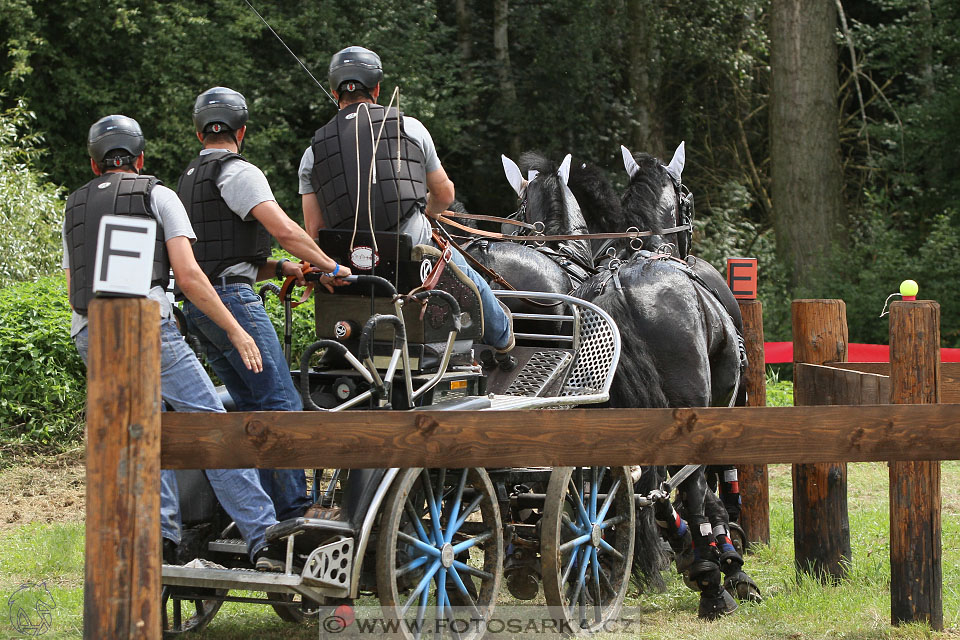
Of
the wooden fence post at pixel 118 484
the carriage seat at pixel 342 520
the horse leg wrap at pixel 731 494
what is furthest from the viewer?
the horse leg wrap at pixel 731 494

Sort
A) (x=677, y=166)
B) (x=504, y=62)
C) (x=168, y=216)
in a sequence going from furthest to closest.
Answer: (x=504, y=62)
(x=677, y=166)
(x=168, y=216)

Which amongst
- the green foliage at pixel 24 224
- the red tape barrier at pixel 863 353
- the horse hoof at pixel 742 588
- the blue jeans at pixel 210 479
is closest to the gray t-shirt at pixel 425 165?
the blue jeans at pixel 210 479

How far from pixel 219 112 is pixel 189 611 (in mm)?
2370

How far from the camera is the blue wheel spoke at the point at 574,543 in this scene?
495cm

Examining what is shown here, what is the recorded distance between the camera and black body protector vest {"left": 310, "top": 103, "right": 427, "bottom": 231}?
4672 millimetres

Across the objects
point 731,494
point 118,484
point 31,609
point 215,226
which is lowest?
point 31,609

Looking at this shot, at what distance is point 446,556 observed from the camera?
445cm

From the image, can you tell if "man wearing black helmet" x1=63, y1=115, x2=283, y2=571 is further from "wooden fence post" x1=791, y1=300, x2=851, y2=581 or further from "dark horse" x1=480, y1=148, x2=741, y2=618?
"wooden fence post" x1=791, y1=300, x2=851, y2=581

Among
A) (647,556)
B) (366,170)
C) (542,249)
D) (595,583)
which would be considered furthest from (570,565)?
(542,249)

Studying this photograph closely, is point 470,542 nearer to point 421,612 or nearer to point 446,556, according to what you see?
Answer: point 446,556

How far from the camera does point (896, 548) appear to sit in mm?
4848

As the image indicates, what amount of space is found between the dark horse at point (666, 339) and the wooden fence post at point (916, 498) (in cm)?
100

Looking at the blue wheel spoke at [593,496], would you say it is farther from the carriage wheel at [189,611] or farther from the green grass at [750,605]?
the carriage wheel at [189,611]

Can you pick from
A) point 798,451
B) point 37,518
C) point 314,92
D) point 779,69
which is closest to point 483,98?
point 314,92
